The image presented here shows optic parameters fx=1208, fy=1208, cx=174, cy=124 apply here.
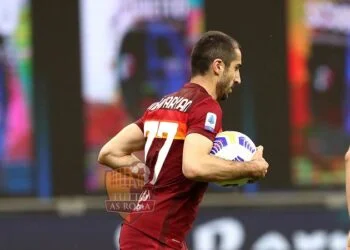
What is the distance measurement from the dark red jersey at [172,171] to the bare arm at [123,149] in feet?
1.59

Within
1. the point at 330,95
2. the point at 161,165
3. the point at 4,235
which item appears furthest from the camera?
the point at 330,95

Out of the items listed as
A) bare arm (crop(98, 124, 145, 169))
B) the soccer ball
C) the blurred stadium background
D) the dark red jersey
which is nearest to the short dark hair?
the dark red jersey

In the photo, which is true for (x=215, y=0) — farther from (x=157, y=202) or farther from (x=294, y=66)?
(x=157, y=202)

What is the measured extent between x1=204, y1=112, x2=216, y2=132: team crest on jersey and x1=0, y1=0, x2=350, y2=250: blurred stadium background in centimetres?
503

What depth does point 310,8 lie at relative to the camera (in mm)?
11461

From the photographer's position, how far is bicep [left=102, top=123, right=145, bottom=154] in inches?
269

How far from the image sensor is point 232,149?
623 centimetres

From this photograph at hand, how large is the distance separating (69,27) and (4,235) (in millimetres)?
2046

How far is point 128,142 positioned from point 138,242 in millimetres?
780

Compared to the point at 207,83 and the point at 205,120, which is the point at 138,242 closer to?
the point at 205,120

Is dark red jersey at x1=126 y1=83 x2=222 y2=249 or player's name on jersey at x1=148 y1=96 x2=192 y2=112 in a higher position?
player's name on jersey at x1=148 y1=96 x2=192 y2=112

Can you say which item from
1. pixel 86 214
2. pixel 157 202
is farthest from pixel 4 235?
pixel 157 202

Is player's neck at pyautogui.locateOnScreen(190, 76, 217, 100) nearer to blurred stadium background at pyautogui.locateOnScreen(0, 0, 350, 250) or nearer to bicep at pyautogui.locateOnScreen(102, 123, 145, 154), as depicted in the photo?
bicep at pyautogui.locateOnScreen(102, 123, 145, 154)

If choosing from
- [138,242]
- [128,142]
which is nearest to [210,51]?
[128,142]
